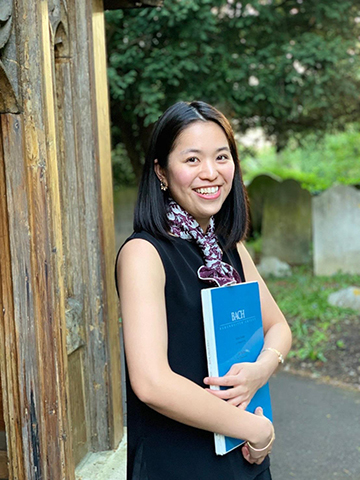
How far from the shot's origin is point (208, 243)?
179 centimetres

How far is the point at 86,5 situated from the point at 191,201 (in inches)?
62.1

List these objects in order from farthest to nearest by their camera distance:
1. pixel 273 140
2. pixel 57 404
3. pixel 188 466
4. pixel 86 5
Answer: pixel 273 140 → pixel 86 5 → pixel 57 404 → pixel 188 466

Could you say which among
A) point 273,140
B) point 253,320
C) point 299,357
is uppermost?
point 273,140

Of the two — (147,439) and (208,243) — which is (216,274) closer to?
(208,243)

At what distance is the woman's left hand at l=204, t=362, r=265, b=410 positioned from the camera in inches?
63.9

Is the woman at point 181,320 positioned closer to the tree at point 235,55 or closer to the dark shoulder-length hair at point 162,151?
the dark shoulder-length hair at point 162,151

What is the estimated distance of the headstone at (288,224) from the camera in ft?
33.4

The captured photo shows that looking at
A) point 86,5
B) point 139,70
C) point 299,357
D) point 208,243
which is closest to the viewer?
point 208,243

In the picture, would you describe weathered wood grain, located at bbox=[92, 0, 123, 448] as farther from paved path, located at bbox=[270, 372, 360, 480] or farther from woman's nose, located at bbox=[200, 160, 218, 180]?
paved path, located at bbox=[270, 372, 360, 480]

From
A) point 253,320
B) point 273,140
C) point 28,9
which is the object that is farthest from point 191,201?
point 273,140

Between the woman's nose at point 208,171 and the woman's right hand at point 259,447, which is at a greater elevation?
the woman's nose at point 208,171

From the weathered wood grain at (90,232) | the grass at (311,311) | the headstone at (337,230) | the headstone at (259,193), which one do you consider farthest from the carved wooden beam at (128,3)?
the headstone at (259,193)

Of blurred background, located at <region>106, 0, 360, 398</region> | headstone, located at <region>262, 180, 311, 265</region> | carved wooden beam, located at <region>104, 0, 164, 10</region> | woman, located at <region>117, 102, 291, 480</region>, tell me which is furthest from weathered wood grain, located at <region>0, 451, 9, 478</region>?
headstone, located at <region>262, 180, 311, 265</region>

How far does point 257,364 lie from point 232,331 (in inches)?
5.4
